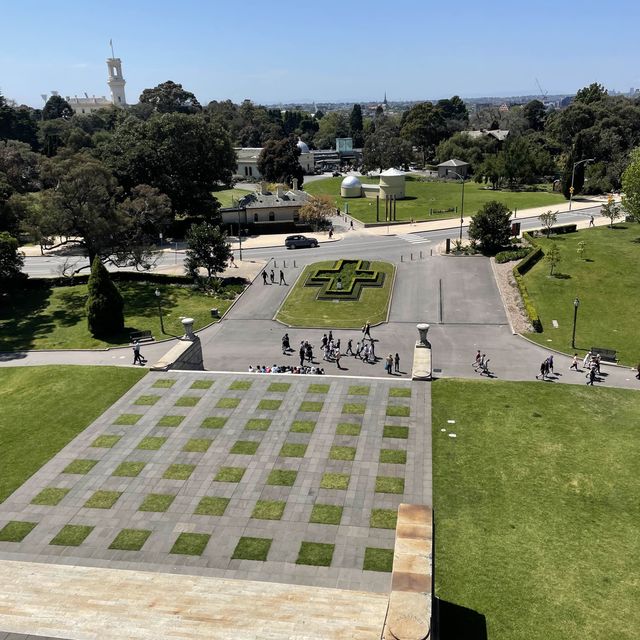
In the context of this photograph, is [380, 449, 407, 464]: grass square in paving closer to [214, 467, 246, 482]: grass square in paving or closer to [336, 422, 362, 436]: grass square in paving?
[336, 422, 362, 436]: grass square in paving

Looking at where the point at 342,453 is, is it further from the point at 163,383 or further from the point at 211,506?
the point at 163,383

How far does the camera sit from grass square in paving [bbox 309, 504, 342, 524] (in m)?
19.4

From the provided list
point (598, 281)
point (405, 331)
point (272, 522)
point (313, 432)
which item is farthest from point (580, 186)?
point (272, 522)

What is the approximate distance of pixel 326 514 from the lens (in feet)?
64.4

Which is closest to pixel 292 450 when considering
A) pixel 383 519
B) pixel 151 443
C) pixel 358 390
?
pixel 383 519

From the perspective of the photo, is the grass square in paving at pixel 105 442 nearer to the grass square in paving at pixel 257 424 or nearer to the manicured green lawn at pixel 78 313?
the grass square in paving at pixel 257 424

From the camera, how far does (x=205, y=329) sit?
4300 cm

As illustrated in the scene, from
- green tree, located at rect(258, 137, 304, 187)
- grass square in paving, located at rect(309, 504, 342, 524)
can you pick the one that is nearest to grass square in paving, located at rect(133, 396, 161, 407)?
grass square in paving, located at rect(309, 504, 342, 524)

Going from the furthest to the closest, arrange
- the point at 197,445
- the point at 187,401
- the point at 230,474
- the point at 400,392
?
the point at 187,401 < the point at 400,392 < the point at 197,445 < the point at 230,474

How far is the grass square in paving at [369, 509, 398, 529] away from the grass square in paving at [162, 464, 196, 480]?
747 centimetres

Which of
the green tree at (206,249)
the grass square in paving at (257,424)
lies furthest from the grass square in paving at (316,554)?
the green tree at (206,249)

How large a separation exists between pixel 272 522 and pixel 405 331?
24.1 meters

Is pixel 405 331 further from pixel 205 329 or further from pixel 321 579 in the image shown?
pixel 321 579

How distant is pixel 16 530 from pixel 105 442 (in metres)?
5.43
